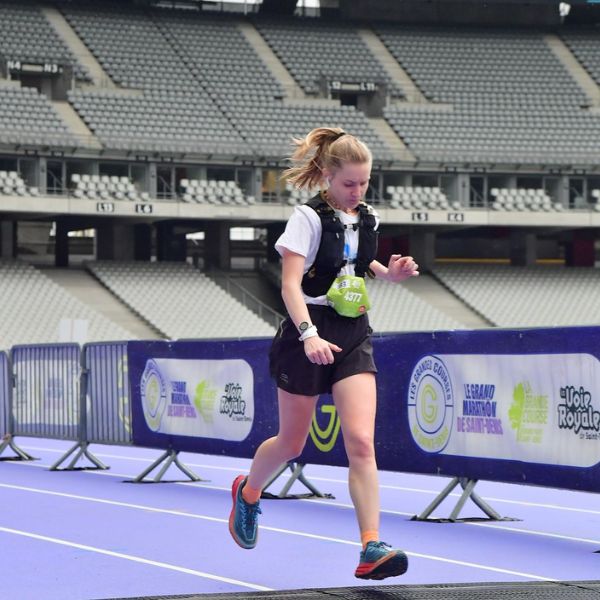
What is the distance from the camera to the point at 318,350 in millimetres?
5664

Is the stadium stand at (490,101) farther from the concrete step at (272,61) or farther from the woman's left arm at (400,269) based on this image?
the woman's left arm at (400,269)

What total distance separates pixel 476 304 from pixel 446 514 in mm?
35550

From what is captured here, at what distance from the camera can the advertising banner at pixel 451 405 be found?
8.41 metres

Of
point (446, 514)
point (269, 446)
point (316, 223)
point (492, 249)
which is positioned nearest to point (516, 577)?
point (269, 446)

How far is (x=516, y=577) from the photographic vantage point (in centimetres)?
678

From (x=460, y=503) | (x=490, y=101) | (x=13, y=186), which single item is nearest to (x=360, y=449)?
(x=460, y=503)

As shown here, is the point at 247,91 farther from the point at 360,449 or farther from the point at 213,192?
the point at 360,449

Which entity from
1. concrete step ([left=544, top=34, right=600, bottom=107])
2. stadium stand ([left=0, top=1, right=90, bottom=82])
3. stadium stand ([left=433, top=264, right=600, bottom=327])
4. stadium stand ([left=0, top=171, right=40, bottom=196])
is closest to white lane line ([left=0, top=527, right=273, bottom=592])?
stadium stand ([left=0, top=171, right=40, bottom=196])

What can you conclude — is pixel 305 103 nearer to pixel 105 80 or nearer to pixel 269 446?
pixel 105 80

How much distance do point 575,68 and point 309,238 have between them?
166ft

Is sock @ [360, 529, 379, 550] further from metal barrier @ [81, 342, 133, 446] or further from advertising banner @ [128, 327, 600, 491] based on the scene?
metal barrier @ [81, 342, 133, 446]

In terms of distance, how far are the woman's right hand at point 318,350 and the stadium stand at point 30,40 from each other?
139 ft

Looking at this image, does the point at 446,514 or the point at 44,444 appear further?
the point at 44,444

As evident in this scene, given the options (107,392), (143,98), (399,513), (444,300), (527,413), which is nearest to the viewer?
(527,413)
